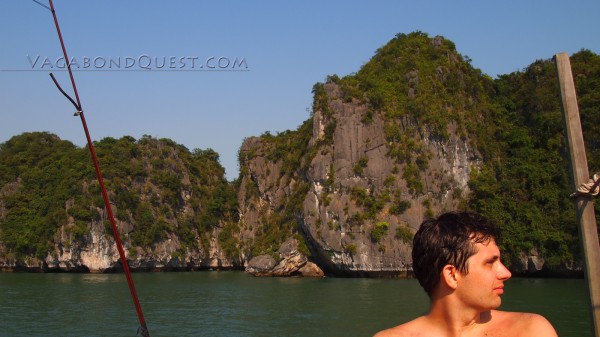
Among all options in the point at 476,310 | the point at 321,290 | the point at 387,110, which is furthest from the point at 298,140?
the point at 476,310

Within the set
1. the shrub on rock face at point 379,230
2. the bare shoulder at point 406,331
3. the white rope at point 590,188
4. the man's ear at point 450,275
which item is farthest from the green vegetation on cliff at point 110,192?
the man's ear at point 450,275

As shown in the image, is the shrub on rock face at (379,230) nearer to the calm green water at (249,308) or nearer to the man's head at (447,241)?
the calm green water at (249,308)

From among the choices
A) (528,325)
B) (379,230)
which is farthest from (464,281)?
(379,230)

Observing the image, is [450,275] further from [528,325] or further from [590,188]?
[590,188]

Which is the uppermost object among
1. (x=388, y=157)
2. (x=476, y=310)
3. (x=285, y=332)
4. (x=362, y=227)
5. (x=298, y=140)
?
(x=298, y=140)

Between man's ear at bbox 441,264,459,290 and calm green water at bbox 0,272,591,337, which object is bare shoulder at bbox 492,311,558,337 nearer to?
man's ear at bbox 441,264,459,290

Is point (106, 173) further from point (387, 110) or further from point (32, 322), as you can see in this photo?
point (32, 322)

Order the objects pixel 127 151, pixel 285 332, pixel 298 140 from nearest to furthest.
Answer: pixel 285 332
pixel 298 140
pixel 127 151

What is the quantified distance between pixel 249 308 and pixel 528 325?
59.1 feet

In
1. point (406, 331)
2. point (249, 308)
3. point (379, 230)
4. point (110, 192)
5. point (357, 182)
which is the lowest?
point (249, 308)

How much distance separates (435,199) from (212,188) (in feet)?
68.5

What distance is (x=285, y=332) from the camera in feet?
47.1

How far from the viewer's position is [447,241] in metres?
1.28

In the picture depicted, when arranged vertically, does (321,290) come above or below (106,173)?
below
